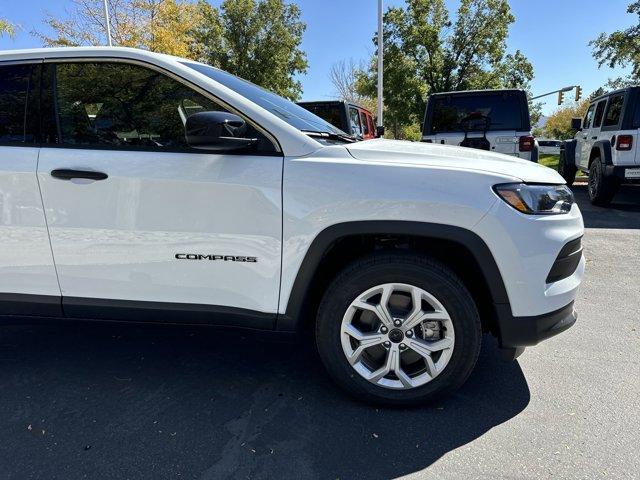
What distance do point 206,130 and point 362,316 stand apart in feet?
3.95

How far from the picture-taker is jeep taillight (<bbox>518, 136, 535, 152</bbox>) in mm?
7160

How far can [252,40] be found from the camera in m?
25.4

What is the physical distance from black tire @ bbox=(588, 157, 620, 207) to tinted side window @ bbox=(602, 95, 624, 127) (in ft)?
2.15

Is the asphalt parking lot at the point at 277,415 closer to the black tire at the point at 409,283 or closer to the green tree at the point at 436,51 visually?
the black tire at the point at 409,283

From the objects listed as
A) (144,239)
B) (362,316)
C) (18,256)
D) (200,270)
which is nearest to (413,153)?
(362,316)

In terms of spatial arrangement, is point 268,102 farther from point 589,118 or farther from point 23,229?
point 589,118

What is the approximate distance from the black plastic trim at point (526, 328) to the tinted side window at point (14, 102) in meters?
2.66

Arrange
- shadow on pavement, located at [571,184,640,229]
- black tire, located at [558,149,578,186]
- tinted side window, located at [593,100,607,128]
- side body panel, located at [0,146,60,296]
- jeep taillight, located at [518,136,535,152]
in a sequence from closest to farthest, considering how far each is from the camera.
A: side body panel, located at [0,146,60,296]
jeep taillight, located at [518,136,535,152]
shadow on pavement, located at [571,184,640,229]
tinted side window, located at [593,100,607,128]
black tire, located at [558,149,578,186]

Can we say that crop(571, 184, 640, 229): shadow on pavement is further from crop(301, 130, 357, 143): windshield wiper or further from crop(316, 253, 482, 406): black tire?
crop(316, 253, 482, 406): black tire

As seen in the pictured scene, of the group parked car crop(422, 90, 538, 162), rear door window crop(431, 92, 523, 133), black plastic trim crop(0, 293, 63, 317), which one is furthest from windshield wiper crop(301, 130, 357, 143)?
rear door window crop(431, 92, 523, 133)

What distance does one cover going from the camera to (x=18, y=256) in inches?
101

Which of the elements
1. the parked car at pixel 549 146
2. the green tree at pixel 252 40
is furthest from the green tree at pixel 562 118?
the green tree at pixel 252 40

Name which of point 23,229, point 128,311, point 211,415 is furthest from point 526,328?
point 23,229

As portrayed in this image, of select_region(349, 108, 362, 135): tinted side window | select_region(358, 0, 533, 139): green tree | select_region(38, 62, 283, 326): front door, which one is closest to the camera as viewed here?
select_region(38, 62, 283, 326): front door
